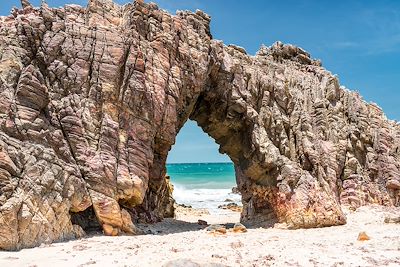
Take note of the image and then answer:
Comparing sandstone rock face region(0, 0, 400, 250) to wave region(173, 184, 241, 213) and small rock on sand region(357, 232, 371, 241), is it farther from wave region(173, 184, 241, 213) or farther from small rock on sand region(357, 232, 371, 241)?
wave region(173, 184, 241, 213)

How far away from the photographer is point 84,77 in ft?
57.8

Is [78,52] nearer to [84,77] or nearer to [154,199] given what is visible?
[84,77]

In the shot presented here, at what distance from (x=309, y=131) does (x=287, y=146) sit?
2183mm

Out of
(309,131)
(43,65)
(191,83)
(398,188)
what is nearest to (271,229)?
(309,131)

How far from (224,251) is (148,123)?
7.66 metres

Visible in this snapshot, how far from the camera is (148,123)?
19.1 metres

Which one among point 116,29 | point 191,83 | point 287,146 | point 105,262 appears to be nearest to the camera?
point 105,262

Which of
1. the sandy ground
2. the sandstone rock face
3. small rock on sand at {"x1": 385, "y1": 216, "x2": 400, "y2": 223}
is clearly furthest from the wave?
the sandy ground

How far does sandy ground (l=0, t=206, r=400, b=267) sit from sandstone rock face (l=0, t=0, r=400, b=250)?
4.60 feet

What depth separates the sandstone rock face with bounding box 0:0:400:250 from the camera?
15406mm

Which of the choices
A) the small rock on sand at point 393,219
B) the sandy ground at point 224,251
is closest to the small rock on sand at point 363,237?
the sandy ground at point 224,251

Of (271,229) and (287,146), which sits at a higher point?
(287,146)

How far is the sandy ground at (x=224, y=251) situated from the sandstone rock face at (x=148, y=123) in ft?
4.60

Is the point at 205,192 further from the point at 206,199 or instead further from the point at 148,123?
the point at 148,123
